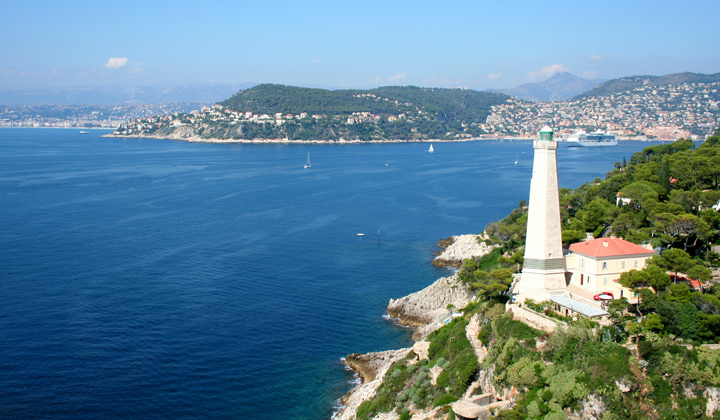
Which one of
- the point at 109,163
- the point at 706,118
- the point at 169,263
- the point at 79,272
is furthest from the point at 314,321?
the point at 706,118

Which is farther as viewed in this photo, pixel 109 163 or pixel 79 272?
pixel 109 163

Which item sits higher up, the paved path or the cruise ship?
the cruise ship

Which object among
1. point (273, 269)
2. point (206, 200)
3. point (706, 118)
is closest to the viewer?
point (273, 269)

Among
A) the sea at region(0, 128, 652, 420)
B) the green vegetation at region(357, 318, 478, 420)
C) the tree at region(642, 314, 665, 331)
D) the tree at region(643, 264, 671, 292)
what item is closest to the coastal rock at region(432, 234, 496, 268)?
the sea at region(0, 128, 652, 420)

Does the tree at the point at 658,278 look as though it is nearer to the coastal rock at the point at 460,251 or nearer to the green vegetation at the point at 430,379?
the green vegetation at the point at 430,379

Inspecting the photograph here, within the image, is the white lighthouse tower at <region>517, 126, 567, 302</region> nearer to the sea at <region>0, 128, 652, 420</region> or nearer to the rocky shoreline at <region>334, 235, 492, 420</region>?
the rocky shoreline at <region>334, 235, 492, 420</region>

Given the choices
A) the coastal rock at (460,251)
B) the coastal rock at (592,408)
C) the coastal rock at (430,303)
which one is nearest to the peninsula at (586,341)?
the coastal rock at (592,408)

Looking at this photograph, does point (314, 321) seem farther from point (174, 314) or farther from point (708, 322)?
point (708, 322)
